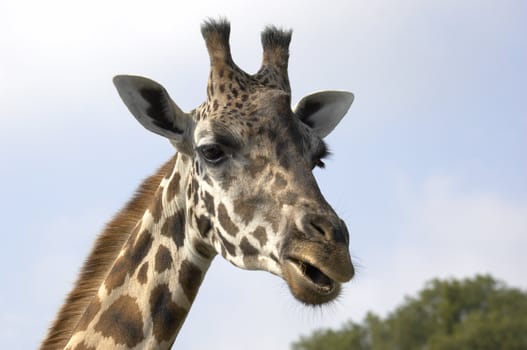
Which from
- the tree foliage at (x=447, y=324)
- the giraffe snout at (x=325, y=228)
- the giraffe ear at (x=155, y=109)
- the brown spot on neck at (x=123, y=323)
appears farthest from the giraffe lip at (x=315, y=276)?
the tree foliage at (x=447, y=324)

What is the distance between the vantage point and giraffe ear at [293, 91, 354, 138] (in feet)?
37.8

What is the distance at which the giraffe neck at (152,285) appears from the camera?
9938 mm

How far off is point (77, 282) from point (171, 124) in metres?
1.77

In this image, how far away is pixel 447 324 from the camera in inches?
2901

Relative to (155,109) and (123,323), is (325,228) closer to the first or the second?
(123,323)

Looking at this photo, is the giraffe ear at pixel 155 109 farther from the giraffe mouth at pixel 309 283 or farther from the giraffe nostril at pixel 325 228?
the giraffe mouth at pixel 309 283

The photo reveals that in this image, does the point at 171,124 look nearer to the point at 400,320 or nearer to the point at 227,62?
the point at 227,62

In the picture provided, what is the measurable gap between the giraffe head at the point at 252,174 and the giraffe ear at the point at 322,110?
578mm

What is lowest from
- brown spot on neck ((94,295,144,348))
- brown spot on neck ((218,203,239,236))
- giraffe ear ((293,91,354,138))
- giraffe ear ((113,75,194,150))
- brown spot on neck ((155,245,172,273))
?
brown spot on neck ((94,295,144,348))

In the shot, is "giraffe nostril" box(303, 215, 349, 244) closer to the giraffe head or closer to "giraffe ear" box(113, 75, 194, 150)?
the giraffe head

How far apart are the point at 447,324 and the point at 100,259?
64.8 metres

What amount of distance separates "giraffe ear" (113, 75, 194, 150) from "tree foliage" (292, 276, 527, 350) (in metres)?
61.9

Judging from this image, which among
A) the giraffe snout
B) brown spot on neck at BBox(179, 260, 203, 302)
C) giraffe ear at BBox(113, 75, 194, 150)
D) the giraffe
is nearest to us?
the giraffe snout

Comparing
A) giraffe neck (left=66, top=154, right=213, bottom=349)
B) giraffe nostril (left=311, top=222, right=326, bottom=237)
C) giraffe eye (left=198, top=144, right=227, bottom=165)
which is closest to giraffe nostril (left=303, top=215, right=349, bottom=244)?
giraffe nostril (left=311, top=222, right=326, bottom=237)
